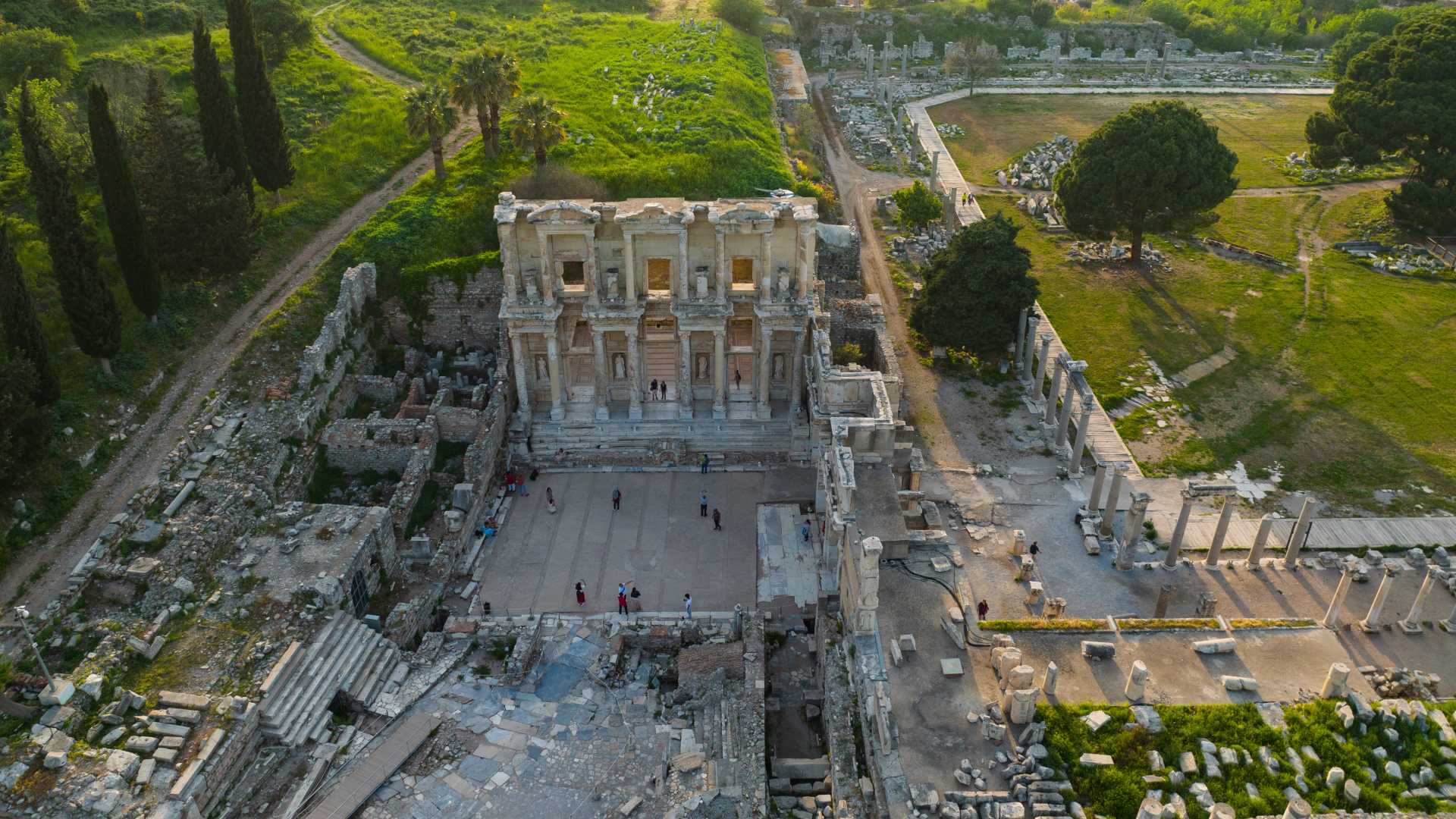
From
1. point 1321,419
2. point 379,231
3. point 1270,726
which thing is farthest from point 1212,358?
point 379,231

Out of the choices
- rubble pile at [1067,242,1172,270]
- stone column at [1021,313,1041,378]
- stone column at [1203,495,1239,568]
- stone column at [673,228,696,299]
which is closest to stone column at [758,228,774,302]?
stone column at [673,228,696,299]

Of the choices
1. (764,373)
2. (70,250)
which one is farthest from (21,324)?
(764,373)

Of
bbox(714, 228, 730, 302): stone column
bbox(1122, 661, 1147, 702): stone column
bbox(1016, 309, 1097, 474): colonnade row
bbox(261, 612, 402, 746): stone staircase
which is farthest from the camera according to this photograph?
bbox(1016, 309, 1097, 474): colonnade row

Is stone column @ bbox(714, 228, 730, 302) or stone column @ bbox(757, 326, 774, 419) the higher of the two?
stone column @ bbox(714, 228, 730, 302)

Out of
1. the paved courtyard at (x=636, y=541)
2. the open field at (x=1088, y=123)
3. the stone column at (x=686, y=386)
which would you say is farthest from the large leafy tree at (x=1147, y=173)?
the stone column at (x=686, y=386)

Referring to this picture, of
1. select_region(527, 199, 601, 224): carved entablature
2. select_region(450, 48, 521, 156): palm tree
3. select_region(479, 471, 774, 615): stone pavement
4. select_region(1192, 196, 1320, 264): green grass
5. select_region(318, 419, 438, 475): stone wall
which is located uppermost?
select_region(450, 48, 521, 156): palm tree

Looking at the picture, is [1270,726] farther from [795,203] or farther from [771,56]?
[771,56]

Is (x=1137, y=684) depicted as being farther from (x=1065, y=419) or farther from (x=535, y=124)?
(x=535, y=124)

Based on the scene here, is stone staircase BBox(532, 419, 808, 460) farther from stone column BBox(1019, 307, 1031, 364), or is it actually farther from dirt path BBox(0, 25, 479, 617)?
dirt path BBox(0, 25, 479, 617)
